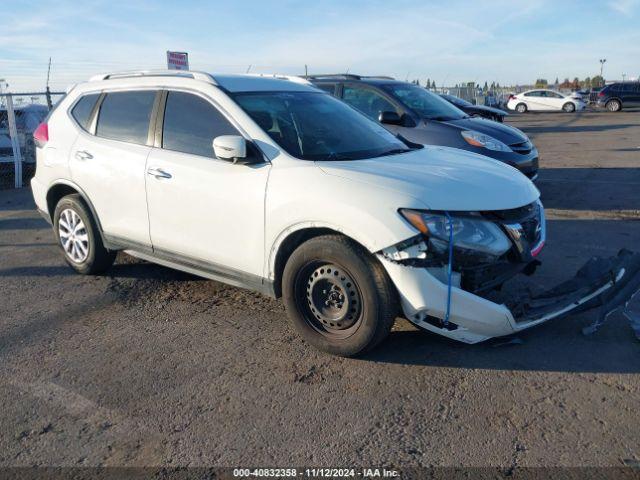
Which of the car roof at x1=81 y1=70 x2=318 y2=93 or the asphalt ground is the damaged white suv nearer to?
the car roof at x1=81 y1=70 x2=318 y2=93

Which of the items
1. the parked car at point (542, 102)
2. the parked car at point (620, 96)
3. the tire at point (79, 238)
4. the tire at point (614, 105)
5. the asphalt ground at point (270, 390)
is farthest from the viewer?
the parked car at point (542, 102)

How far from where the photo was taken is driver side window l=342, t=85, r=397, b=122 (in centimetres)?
851

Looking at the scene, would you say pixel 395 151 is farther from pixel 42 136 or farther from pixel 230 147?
pixel 42 136

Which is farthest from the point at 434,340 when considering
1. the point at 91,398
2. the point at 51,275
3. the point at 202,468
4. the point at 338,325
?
the point at 51,275

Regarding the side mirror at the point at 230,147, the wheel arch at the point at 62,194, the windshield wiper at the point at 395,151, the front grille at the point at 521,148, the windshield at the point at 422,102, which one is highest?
the windshield at the point at 422,102

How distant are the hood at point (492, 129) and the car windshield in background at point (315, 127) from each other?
140 inches

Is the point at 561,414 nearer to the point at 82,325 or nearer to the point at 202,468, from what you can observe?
the point at 202,468

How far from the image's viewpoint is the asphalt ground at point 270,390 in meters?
2.94

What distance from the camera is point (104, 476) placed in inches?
110

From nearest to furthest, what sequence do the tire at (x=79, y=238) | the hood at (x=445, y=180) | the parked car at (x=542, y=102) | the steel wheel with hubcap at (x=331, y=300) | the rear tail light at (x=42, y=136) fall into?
the hood at (x=445, y=180)
the steel wheel with hubcap at (x=331, y=300)
the tire at (x=79, y=238)
the rear tail light at (x=42, y=136)
the parked car at (x=542, y=102)

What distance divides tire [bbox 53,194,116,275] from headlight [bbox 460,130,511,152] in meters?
4.80

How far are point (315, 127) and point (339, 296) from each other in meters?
1.50

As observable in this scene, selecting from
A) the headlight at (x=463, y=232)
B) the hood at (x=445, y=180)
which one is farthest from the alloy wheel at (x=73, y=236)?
the headlight at (x=463, y=232)

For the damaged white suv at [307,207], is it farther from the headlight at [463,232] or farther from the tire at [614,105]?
the tire at [614,105]
